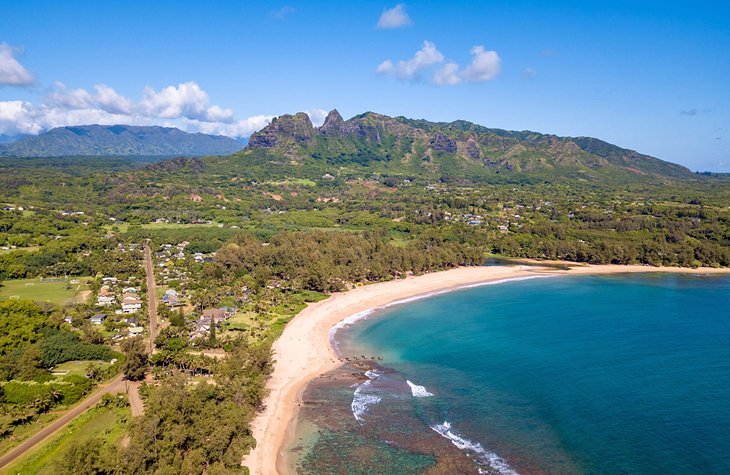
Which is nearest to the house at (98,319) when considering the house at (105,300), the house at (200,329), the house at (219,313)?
the house at (105,300)

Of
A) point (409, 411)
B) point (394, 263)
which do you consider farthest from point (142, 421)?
point (394, 263)

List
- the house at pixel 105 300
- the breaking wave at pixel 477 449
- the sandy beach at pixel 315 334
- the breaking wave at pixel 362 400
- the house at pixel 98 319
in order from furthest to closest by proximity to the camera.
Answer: the house at pixel 105 300, the house at pixel 98 319, the breaking wave at pixel 362 400, the sandy beach at pixel 315 334, the breaking wave at pixel 477 449

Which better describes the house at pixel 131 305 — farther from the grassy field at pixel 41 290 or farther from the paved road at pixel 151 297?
the grassy field at pixel 41 290

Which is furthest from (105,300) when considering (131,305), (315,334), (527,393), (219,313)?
(527,393)

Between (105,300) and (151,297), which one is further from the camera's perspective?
(151,297)

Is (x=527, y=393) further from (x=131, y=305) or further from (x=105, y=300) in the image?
(x=105, y=300)

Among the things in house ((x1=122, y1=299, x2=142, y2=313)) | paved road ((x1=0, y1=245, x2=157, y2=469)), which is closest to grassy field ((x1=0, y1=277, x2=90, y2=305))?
A: house ((x1=122, y1=299, x2=142, y2=313))
